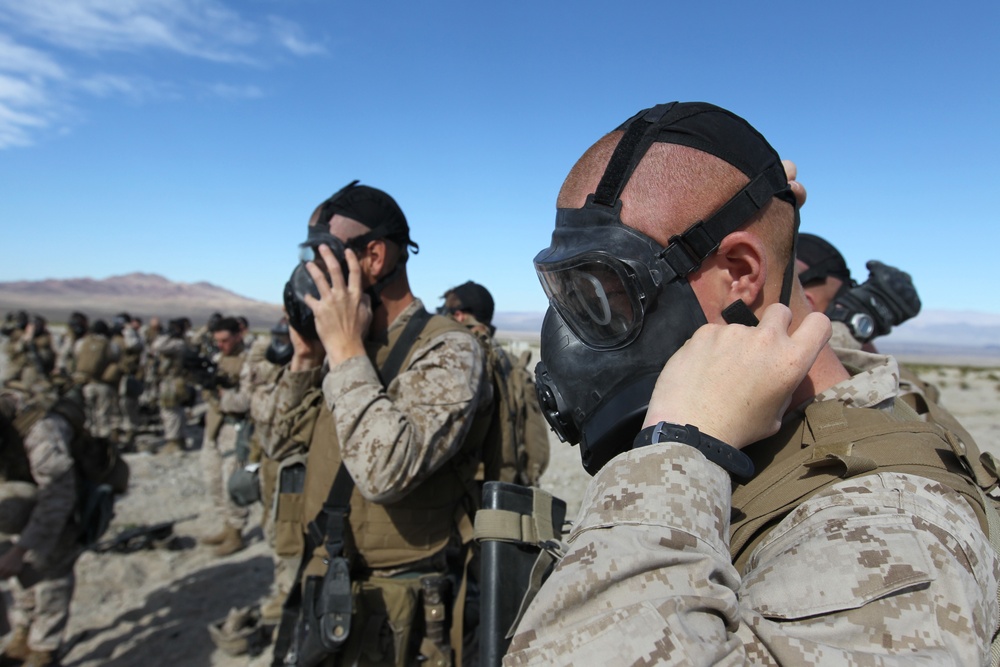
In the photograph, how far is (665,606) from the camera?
35.9 inches

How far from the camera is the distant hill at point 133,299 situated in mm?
112194

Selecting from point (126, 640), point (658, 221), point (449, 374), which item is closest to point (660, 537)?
point (658, 221)

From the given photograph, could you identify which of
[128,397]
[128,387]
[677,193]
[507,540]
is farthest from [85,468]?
[128,397]

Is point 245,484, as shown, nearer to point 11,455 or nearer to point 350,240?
point 11,455

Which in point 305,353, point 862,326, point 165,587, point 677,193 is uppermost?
point 677,193

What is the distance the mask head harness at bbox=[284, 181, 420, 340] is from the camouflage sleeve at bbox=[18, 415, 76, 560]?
289cm

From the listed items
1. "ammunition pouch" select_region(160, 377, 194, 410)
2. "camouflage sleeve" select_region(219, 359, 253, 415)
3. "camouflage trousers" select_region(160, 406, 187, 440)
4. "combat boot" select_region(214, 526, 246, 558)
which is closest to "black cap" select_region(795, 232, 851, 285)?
"camouflage sleeve" select_region(219, 359, 253, 415)

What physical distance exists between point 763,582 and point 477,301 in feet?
17.8

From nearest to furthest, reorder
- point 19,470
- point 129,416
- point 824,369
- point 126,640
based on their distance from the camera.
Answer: point 824,369
point 19,470
point 126,640
point 129,416

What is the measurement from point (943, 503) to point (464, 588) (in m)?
2.19

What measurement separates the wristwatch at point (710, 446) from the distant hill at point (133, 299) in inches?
4058

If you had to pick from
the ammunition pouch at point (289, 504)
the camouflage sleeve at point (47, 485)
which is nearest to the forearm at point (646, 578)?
the ammunition pouch at point (289, 504)

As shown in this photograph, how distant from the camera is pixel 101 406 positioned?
11719mm

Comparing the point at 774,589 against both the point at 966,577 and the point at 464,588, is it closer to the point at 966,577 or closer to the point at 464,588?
the point at 966,577
